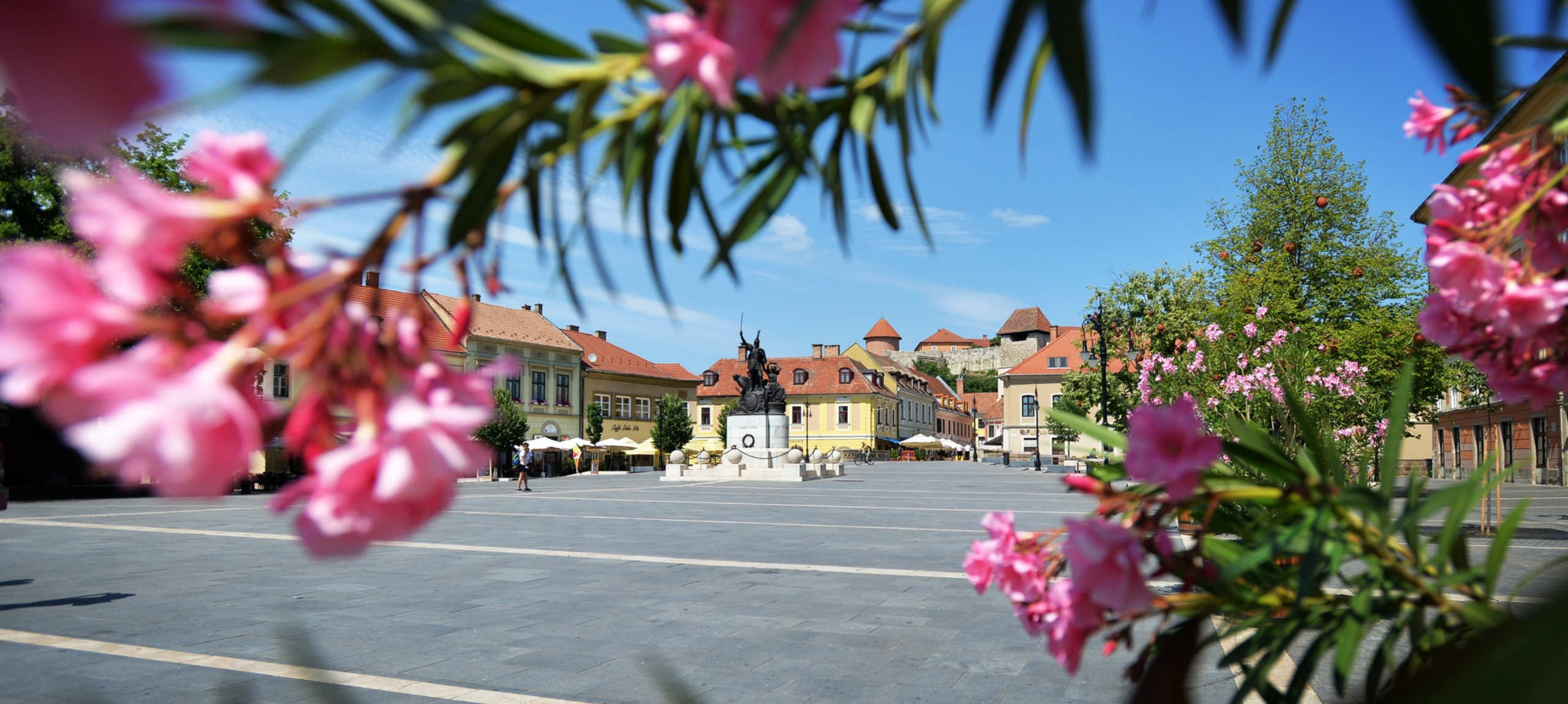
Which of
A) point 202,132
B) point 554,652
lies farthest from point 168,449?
point 554,652

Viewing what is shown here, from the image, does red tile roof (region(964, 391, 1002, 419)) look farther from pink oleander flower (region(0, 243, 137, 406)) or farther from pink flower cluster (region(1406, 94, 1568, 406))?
pink oleander flower (region(0, 243, 137, 406))

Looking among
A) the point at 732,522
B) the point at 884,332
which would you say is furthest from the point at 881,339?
the point at 732,522

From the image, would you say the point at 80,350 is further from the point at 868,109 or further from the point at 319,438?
the point at 868,109

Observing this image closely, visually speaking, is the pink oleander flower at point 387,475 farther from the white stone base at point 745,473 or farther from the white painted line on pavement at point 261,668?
the white stone base at point 745,473

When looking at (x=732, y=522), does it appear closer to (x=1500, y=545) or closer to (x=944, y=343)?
(x=1500, y=545)

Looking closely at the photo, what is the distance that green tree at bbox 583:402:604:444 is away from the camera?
62.5 m

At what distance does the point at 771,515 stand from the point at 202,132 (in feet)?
64.3

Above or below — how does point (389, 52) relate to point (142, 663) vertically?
above

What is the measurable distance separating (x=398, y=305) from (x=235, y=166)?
16cm

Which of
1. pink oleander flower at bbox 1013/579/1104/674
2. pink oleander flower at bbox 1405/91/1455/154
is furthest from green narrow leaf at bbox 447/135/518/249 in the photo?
pink oleander flower at bbox 1405/91/1455/154

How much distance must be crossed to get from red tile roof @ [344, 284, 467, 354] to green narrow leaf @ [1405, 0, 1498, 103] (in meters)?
0.63

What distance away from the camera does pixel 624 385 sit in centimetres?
6875

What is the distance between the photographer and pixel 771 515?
1995 cm

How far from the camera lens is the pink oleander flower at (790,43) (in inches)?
23.6
